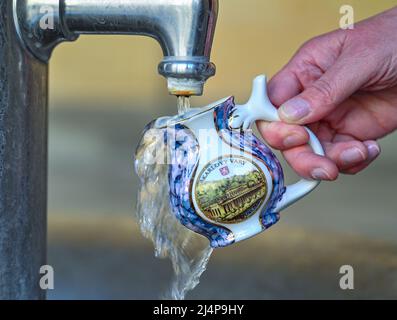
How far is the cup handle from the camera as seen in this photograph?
652 mm

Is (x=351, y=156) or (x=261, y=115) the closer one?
(x=261, y=115)

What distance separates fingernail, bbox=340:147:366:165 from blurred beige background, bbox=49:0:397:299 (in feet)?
5.26

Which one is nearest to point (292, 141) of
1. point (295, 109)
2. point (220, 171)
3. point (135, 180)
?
point (295, 109)

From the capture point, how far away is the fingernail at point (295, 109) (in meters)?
0.71

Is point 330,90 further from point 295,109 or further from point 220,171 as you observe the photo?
point 220,171

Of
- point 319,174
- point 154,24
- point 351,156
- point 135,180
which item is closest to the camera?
point 154,24

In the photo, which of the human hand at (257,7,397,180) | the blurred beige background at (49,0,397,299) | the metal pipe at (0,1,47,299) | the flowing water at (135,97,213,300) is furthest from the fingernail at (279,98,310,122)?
the blurred beige background at (49,0,397,299)

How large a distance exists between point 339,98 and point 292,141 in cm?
8

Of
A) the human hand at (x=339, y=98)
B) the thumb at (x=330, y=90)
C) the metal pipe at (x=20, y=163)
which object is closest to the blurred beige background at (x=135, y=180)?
the human hand at (x=339, y=98)

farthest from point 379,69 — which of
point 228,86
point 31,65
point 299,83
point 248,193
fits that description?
point 228,86

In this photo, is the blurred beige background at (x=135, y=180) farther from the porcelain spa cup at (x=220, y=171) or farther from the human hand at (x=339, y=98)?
the porcelain spa cup at (x=220, y=171)

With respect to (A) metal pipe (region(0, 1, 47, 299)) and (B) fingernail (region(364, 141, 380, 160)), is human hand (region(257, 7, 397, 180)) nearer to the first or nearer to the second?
(B) fingernail (region(364, 141, 380, 160))

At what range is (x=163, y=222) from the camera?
2.27ft
